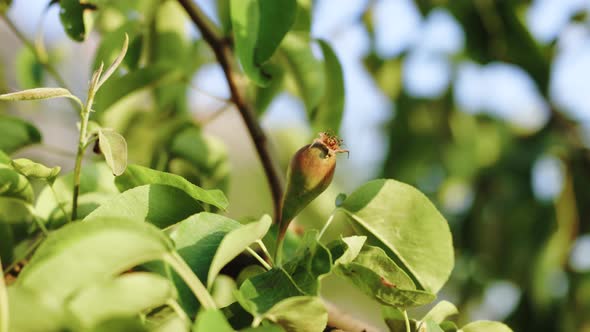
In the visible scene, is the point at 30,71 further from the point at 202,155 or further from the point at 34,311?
the point at 34,311

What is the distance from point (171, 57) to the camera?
796 mm

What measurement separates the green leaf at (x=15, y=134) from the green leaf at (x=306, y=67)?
26 cm

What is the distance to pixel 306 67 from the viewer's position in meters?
0.69

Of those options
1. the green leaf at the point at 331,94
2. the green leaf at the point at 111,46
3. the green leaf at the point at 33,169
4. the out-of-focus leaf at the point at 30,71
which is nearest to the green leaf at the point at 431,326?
the green leaf at the point at 33,169

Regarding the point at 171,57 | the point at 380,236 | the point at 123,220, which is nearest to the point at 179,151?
the point at 171,57

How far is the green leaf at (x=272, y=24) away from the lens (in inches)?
20.8

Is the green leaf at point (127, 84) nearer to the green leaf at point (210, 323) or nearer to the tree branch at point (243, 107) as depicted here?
the tree branch at point (243, 107)

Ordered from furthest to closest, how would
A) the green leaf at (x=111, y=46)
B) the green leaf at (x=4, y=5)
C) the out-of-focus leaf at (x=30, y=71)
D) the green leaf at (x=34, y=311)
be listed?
1. the out-of-focus leaf at (x=30, y=71)
2. the green leaf at (x=111, y=46)
3. the green leaf at (x=4, y=5)
4. the green leaf at (x=34, y=311)

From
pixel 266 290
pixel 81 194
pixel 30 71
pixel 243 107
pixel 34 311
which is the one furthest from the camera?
pixel 30 71

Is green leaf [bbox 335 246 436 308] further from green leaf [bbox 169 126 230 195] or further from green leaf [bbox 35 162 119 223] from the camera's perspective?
green leaf [bbox 169 126 230 195]

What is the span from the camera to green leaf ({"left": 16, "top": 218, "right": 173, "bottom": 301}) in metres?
0.24

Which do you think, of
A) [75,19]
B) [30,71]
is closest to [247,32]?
[75,19]

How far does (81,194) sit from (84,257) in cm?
26

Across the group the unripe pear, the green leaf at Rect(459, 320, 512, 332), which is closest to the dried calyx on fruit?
the unripe pear
